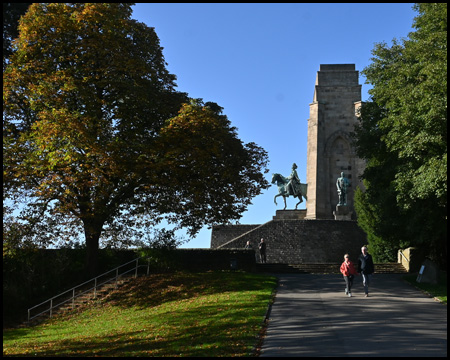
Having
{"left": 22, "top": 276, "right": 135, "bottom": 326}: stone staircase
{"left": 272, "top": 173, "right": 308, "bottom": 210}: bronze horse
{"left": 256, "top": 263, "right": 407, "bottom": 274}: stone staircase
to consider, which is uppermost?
{"left": 272, "top": 173, "right": 308, "bottom": 210}: bronze horse

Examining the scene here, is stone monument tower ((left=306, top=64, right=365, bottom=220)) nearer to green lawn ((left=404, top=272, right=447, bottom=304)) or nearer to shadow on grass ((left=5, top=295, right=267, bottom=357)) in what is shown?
green lawn ((left=404, top=272, right=447, bottom=304))

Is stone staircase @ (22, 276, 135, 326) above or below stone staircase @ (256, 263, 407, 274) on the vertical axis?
below

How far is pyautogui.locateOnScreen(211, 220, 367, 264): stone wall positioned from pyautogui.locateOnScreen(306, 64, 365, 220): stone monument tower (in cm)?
507

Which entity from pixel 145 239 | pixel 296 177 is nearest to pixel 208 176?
pixel 145 239

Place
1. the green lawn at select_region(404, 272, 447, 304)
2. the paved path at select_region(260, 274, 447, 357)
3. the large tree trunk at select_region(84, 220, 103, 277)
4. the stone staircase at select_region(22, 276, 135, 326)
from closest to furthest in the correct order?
1. the paved path at select_region(260, 274, 447, 357)
2. the green lawn at select_region(404, 272, 447, 304)
3. the stone staircase at select_region(22, 276, 135, 326)
4. the large tree trunk at select_region(84, 220, 103, 277)

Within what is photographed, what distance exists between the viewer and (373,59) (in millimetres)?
23375

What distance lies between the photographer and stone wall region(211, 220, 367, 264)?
36.9m

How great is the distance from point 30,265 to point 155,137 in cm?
823

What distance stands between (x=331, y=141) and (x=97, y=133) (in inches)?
1070

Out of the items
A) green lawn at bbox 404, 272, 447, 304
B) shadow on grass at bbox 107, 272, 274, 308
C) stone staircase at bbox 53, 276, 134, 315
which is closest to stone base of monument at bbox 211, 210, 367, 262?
green lawn at bbox 404, 272, 447, 304

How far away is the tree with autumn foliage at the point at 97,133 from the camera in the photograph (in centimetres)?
2105

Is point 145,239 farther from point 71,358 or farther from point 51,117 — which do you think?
point 71,358

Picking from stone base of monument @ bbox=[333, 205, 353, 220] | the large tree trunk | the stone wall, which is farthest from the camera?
stone base of monument @ bbox=[333, 205, 353, 220]

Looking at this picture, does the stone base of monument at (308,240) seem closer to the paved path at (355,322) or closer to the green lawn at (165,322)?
the green lawn at (165,322)
